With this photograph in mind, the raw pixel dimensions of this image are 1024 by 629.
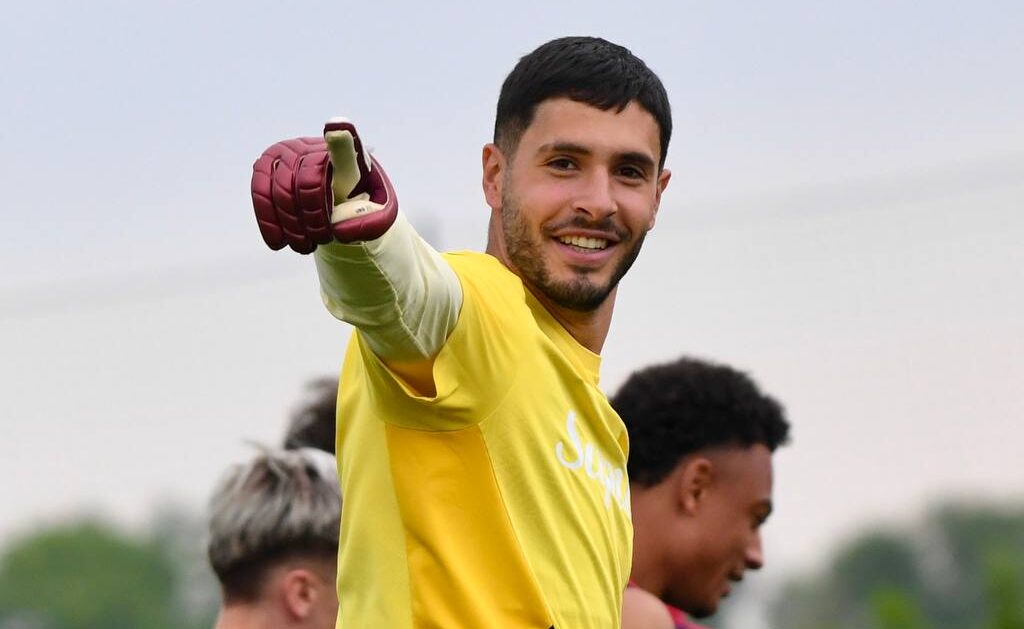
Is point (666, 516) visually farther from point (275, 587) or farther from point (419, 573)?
point (419, 573)

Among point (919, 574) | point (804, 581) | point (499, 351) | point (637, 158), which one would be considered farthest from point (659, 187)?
point (919, 574)

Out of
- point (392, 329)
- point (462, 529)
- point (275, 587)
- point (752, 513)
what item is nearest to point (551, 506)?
point (462, 529)

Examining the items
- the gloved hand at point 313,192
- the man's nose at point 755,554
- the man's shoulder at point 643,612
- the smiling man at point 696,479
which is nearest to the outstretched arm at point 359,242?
the gloved hand at point 313,192

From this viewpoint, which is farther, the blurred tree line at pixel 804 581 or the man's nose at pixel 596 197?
the blurred tree line at pixel 804 581

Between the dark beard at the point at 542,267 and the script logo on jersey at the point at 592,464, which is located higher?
the dark beard at the point at 542,267

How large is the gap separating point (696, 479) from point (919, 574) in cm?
1266

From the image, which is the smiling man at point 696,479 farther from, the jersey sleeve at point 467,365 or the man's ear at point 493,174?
the jersey sleeve at point 467,365

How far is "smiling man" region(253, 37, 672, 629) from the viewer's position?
10.8ft

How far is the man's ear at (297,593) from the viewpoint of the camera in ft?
18.0

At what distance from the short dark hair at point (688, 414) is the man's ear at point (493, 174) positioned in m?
1.86

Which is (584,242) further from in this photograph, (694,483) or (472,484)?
(694,483)

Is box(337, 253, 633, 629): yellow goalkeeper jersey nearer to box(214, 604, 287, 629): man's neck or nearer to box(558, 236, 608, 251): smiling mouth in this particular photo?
box(558, 236, 608, 251): smiling mouth

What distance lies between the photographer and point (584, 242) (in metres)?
4.03

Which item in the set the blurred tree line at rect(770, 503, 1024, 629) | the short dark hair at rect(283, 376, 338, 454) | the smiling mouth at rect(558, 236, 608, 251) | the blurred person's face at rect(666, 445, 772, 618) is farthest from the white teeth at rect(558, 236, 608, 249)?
the blurred tree line at rect(770, 503, 1024, 629)
